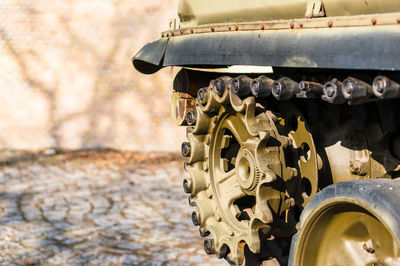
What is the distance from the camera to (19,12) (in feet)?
33.0

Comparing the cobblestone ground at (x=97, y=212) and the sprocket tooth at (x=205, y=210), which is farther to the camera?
the cobblestone ground at (x=97, y=212)

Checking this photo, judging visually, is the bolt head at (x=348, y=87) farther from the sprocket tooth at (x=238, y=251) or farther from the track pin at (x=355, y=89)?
the sprocket tooth at (x=238, y=251)

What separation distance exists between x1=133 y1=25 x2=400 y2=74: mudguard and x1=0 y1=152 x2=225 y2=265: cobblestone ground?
2.26 metres

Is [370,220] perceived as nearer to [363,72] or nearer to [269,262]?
[363,72]

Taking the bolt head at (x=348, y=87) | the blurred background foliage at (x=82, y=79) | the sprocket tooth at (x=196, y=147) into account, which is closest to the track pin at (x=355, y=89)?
the bolt head at (x=348, y=87)

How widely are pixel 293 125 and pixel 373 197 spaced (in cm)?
114

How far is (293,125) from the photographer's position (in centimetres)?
326

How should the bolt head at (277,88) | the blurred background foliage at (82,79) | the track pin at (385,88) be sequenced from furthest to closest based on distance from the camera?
the blurred background foliage at (82,79)
the bolt head at (277,88)
the track pin at (385,88)

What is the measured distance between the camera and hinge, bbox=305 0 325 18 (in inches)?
96.3

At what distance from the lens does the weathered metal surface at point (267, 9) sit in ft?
7.31

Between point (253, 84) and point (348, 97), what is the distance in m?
0.76

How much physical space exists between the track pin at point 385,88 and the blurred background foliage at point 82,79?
7967 millimetres

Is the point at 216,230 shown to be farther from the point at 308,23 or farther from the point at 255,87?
the point at 308,23

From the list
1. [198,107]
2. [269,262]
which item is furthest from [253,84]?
[269,262]
